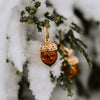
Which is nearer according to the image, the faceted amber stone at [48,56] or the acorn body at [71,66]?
the faceted amber stone at [48,56]

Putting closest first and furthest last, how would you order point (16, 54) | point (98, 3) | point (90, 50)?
1. point (16, 54)
2. point (98, 3)
3. point (90, 50)

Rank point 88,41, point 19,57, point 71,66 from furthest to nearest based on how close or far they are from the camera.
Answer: point 88,41 < point 71,66 < point 19,57

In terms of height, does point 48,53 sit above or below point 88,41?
below

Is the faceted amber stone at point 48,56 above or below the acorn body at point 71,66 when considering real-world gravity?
above

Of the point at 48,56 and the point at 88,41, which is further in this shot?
the point at 88,41

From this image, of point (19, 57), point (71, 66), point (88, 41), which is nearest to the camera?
point (19, 57)

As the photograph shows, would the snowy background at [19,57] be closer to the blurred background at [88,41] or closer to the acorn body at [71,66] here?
the acorn body at [71,66]

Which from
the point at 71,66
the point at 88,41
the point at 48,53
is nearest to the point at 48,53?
the point at 48,53

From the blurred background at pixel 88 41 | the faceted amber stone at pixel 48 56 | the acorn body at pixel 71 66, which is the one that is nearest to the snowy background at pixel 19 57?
the faceted amber stone at pixel 48 56

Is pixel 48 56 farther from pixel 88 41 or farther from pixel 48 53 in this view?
pixel 88 41

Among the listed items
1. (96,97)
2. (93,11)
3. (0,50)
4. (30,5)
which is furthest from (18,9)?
(96,97)

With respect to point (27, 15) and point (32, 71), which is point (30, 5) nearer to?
point (27, 15)
